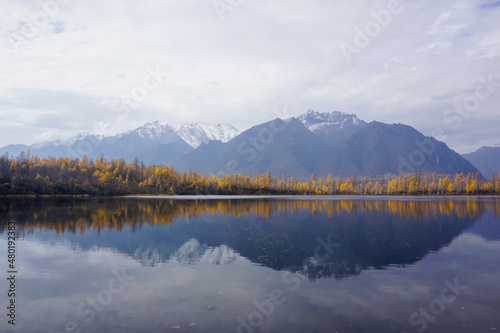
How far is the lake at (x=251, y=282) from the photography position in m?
16.1

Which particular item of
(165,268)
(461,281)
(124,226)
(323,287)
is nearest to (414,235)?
(461,281)

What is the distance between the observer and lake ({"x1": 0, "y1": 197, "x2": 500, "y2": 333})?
16.1 meters

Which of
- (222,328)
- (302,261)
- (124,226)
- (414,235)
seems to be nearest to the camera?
(222,328)

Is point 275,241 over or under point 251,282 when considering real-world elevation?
under

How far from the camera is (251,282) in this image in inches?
892

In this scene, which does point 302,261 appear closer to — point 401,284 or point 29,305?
point 401,284

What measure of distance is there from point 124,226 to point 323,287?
3710 centimetres

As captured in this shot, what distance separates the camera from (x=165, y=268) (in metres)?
26.3

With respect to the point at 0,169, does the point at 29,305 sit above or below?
below

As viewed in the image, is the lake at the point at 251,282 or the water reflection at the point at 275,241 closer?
the lake at the point at 251,282

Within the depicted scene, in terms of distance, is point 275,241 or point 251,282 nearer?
point 251,282

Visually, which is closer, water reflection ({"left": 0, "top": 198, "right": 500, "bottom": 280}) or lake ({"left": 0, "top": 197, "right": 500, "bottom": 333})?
lake ({"left": 0, "top": 197, "right": 500, "bottom": 333})

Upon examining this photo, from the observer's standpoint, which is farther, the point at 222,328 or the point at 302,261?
the point at 302,261

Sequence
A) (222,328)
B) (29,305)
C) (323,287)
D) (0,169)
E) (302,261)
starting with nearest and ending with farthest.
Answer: (222,328)
(29,305)
(323,287)
(302,261)
(0,169)
